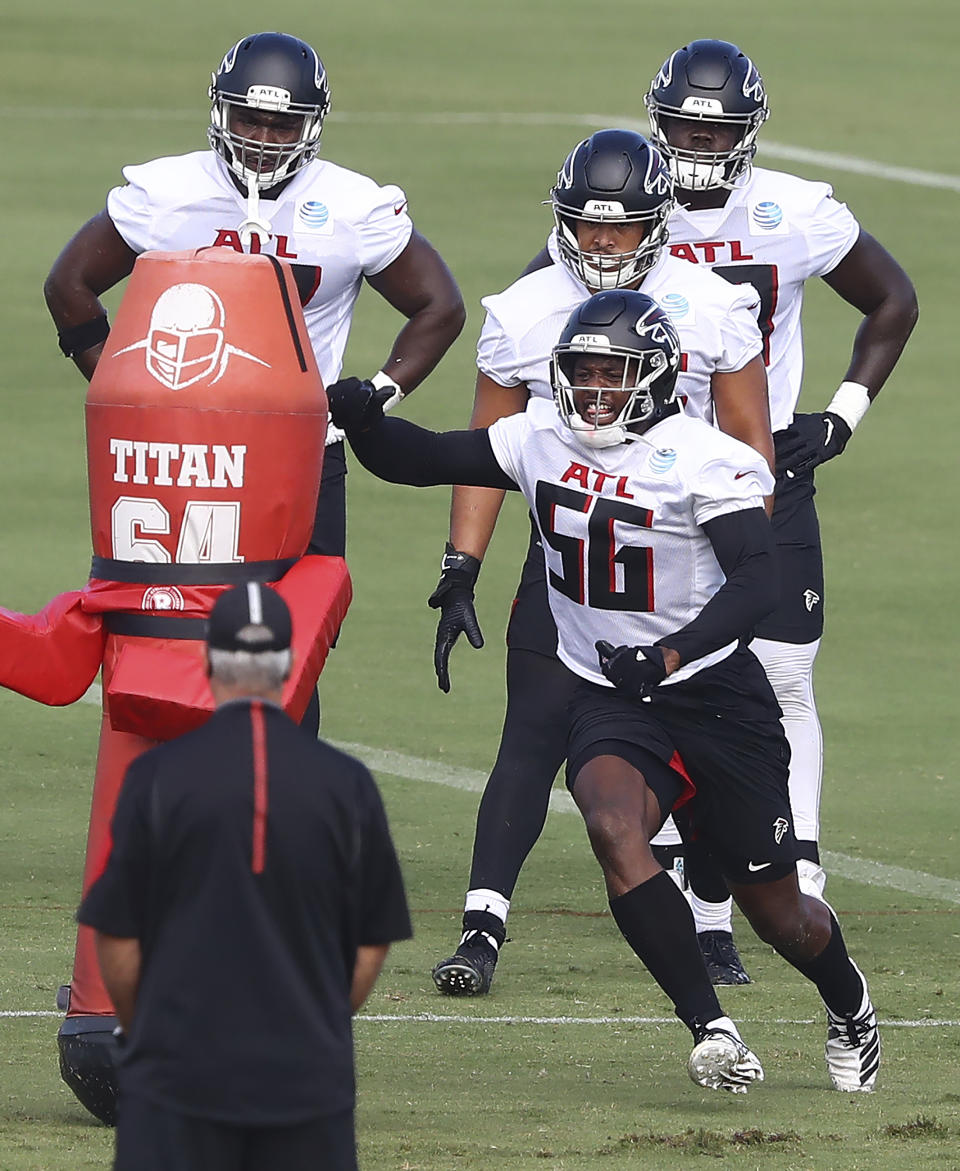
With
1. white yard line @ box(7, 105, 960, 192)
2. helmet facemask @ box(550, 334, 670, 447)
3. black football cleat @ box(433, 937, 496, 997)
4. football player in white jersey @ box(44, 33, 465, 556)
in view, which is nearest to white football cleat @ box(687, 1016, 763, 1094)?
black football cleat @ box(433, 937, 496, 997)

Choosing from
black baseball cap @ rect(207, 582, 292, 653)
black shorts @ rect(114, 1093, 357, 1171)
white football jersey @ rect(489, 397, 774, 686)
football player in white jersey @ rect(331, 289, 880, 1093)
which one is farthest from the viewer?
white football jersey @ rect(489, 397, 774, 686)

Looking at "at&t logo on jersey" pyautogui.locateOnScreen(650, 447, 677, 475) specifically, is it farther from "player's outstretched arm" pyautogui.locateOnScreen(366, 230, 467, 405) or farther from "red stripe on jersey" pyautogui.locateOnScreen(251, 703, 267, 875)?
"red stripe on jersey" pyautogui.locateOnScreen(251, 703, 267, 875)

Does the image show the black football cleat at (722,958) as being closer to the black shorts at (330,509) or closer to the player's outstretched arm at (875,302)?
the black shorts at (330,509)

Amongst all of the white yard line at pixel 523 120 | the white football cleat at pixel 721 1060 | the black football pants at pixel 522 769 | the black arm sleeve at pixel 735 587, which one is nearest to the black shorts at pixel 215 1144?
the white football cleat at pixel 721 1060

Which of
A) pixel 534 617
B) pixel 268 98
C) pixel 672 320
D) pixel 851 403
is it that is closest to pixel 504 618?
pixel 851 403

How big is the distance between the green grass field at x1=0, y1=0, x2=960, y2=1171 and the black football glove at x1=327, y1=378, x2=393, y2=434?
1403 millimetres

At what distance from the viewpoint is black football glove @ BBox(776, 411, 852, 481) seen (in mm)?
7055

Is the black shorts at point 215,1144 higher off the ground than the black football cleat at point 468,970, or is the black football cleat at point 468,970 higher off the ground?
the black shorts at point 215,1144

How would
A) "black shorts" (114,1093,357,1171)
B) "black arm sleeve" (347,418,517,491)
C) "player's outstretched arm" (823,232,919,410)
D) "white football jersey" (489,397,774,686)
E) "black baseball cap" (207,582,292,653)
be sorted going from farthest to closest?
"player's outstretched arm" (823,232,919,410)
"black arm sleeve" (347,418,517,491)
"white football jersey" (489,397,774,686)
"black baseball cap" (207,582,292,653)
"black shorts" (114,1093,357,1171)

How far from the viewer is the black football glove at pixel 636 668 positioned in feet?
17.3

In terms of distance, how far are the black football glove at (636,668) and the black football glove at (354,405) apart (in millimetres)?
804

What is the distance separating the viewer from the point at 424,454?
577 cm

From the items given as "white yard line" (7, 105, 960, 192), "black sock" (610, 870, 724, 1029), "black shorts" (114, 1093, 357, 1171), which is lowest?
"white yard line" (7, 105, 960, 192)

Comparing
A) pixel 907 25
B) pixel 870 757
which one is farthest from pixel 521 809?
pixel 907 25
